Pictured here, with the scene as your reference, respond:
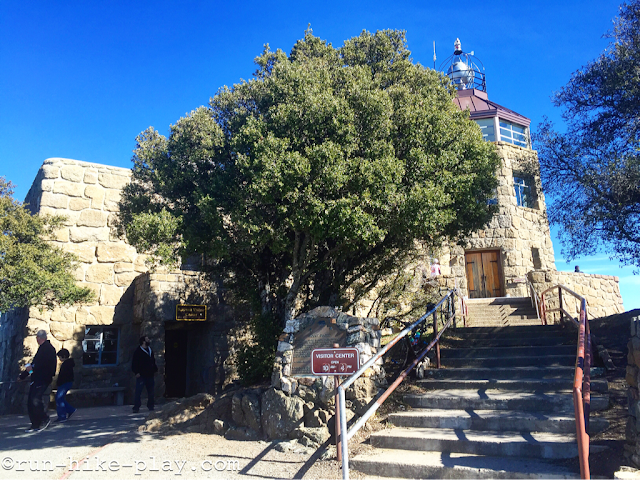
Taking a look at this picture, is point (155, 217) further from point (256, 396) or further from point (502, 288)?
point (502, 288)

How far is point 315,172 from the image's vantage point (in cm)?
720

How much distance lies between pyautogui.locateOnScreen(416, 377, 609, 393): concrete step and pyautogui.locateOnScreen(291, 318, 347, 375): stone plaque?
5.26ft

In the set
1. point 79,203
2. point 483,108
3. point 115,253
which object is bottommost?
point 115,253

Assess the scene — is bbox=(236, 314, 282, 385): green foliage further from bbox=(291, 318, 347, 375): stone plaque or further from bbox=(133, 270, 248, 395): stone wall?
bbox=(133, 270, 248, 395): stone wall

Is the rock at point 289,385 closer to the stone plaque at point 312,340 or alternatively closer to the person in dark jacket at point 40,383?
the stone plaque at point 312,340

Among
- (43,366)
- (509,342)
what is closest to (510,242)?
(509,342)

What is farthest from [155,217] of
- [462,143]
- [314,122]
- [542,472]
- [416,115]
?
[542,472]

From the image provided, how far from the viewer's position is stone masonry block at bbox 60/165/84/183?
1278 cm

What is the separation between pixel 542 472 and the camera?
441 cm

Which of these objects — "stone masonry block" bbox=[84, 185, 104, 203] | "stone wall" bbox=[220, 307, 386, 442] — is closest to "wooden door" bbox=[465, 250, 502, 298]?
"stone wall" bbox=[220, 307, 386, 442]

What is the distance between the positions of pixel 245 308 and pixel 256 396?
580cm

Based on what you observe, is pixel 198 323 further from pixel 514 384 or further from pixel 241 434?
pixel 514 384

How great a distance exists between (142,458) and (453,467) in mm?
4000

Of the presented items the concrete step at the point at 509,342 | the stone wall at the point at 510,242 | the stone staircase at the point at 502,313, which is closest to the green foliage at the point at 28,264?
the concrete step at the point at 509,342
